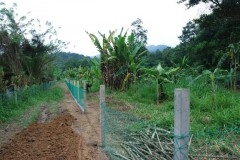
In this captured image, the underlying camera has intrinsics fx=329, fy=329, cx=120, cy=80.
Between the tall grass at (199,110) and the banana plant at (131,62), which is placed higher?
the banana plant at (131,62)

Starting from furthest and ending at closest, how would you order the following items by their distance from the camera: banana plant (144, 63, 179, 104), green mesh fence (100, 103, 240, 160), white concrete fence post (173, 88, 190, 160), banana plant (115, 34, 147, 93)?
banana plant (115, 34, 147, 93)
banana plant (144, 63, 179, 104)
green mesh fence (100, 103, 240, 160)
white concrete fence post (173, 88, 190, 160)

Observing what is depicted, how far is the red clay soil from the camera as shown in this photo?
19.1ft

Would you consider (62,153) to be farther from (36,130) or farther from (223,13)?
(223,13)

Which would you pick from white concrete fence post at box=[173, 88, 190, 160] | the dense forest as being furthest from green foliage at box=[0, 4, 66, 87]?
white concrete fence post at box=[173, 88, 190, 160]

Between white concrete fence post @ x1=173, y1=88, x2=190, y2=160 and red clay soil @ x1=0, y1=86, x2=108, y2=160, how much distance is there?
2991 mm

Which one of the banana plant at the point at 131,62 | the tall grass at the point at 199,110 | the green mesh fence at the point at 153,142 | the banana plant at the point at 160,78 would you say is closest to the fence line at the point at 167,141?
the green mesh fence at the point at 153,142

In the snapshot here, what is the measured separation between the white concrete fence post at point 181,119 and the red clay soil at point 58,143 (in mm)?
2991

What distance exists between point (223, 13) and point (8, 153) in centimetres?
1684

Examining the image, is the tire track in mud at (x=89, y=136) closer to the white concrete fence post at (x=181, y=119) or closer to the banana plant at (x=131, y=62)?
the white concrete fence post at (x=181, y=119)

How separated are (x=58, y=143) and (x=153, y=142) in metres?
2.55

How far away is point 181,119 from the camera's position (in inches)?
106

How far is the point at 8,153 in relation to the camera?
639 centimetres

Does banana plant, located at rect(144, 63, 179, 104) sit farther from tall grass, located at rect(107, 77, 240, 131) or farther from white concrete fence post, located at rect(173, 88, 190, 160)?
white concrete fence post, located at rect(173, 88, 190, 160)

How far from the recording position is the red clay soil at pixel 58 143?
19.1ft
